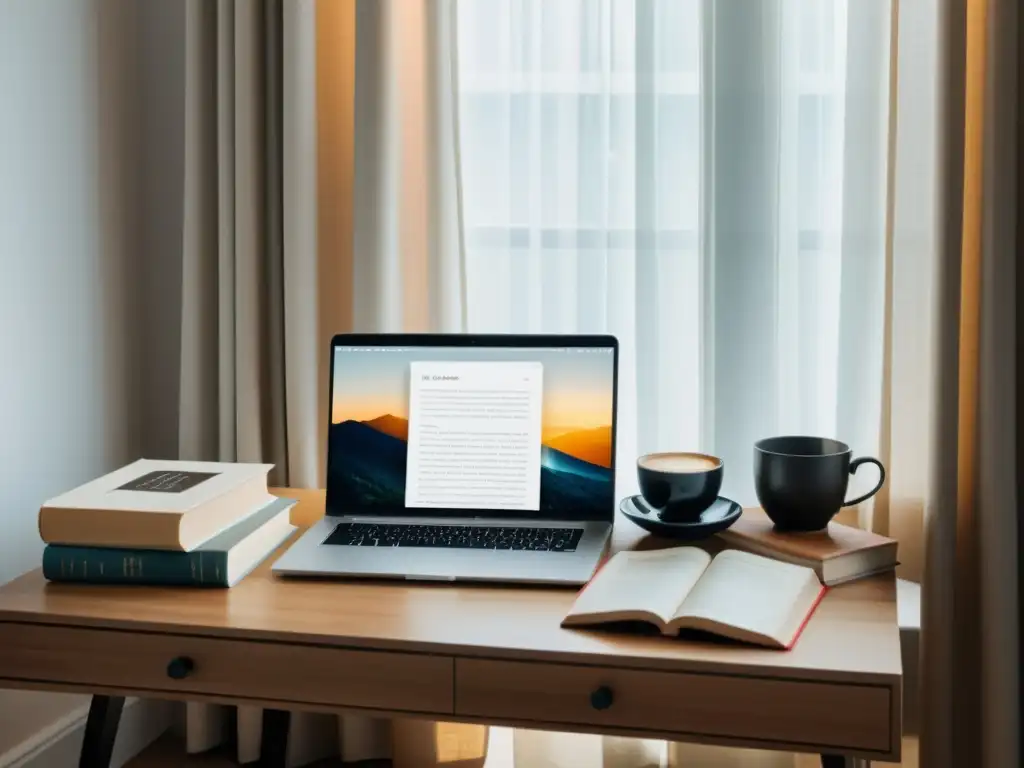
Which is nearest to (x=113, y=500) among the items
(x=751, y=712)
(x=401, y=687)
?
(x=401, y=687)

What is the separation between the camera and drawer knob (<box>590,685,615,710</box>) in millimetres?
1150

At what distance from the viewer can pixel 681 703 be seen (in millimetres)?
1146

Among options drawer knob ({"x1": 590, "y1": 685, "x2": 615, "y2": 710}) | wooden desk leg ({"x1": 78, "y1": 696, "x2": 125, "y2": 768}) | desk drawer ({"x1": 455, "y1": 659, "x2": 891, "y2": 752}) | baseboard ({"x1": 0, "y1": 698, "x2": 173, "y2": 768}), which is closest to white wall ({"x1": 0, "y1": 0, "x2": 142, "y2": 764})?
baseboard ({"x1": 0, "y1": 698, "x2": 173, "y2": 768})

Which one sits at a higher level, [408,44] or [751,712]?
[408,44]

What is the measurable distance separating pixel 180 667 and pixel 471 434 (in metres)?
0.53

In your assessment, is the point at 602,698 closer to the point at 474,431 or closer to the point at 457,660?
the point at 457,660

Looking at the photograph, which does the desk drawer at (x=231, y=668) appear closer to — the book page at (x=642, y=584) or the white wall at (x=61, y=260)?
the book page at (x=642, y=584)

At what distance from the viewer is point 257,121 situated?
1.82 m

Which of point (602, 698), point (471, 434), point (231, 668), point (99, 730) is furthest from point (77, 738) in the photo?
point (602, 698)

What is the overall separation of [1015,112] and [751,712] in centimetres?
94

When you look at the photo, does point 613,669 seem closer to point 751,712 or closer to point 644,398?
point 751,712

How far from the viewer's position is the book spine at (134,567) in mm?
1342

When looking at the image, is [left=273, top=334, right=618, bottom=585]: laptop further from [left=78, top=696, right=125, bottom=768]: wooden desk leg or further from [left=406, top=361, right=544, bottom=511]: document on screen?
[left=78, top=696, right=125, bottom=768]: wooden desk leg

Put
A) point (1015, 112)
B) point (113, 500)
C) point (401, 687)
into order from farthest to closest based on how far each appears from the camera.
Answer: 1. point (1015, 112)
2. point (113, 500)
3. point (401, 687)
